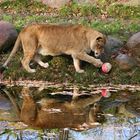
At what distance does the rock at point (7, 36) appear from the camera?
1641 centimetres

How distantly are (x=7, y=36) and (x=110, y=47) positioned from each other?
2996 mm

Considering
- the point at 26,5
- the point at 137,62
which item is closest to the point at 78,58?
the point at 137,62

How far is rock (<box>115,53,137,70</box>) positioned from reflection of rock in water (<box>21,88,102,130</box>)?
2.08 meters

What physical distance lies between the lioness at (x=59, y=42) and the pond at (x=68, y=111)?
3.07 ft

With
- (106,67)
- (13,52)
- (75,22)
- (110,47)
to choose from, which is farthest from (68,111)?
(75,22)

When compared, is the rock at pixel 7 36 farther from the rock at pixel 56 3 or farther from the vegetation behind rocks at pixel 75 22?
the rock at pixel 56 3

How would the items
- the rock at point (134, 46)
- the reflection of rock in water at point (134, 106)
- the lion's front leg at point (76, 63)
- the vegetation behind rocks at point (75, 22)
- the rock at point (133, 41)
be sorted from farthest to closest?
the rock at point (133, 41), the rock at point (134, 46), the lion's front leg at point (76, 63), the vegetation behind rocks at point (75, 22), the reflection of rock in water at point (134, 106)

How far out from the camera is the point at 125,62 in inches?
607

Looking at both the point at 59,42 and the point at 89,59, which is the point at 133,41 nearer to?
the point at 89,59

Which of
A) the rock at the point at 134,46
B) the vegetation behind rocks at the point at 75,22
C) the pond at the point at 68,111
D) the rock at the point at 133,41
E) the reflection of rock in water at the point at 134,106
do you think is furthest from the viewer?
the rock at the point at 133,41

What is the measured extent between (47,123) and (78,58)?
4.52 metres

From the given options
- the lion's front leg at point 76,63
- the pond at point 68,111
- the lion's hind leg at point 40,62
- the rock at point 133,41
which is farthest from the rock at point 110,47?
the lion's hind leg at point 40,62

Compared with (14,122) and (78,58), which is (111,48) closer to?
(78,58)

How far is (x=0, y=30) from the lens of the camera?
54.1ft
